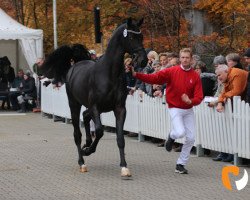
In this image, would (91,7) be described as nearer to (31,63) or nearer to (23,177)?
(31,63)

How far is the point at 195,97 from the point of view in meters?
12.0

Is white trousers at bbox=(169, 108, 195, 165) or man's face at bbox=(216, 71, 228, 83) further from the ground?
man's face at bbox=(216, 71, 228, 83)

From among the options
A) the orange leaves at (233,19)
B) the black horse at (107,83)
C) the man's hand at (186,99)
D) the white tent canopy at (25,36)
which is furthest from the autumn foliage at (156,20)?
the man's hand at (186,99)

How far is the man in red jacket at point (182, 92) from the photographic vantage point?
1204cm

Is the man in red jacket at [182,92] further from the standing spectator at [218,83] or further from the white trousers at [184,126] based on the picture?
the standing spectator at [218,83]

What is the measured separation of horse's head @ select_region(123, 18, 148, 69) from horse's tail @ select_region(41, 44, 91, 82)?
2381mm

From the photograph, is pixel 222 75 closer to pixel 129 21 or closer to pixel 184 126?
pixel 184 126

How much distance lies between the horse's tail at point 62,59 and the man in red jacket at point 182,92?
2.55 meters

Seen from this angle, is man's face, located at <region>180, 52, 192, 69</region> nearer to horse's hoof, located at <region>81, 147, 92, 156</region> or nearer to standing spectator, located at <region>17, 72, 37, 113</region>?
horse's hoof, located at <region>81, 147, 92, 156</region>

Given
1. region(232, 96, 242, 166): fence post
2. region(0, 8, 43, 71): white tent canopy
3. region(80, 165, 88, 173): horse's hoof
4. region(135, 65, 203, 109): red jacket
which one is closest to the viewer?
region(135, 65, 203, 109): red jacket

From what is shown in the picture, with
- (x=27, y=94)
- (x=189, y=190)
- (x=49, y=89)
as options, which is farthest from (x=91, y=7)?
(x=189, y=190)

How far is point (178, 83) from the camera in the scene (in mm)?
12070

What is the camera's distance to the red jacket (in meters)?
12.1

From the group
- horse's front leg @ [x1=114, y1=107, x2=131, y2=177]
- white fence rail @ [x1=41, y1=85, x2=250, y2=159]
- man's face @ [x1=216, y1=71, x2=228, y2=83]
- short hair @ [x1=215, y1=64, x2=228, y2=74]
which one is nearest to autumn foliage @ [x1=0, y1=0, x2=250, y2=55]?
white fence rail @ [x1=41, y1=85, x2=250, y2=159]
